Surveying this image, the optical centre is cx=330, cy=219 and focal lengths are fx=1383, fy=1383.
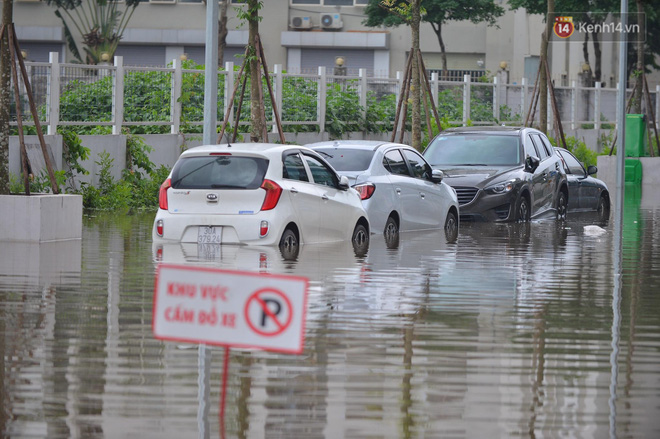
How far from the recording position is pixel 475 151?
23703 mm

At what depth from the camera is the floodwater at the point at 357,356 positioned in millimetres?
7219

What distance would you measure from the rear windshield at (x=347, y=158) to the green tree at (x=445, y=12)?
42044mm

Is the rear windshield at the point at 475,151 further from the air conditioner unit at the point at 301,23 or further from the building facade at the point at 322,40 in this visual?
the air conditioner unit at the point at 301,23

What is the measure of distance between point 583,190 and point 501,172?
404 cm

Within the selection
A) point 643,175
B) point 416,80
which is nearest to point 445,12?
point 643,175

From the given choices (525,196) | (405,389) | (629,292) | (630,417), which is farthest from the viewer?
(525,196)

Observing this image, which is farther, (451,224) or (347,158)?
(451,224)

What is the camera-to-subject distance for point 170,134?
26938 millimetres

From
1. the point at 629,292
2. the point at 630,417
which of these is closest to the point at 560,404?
the point at 630,417

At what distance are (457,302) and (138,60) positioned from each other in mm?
53607

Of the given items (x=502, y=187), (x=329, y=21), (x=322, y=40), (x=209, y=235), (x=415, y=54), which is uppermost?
(x=329, y=21)

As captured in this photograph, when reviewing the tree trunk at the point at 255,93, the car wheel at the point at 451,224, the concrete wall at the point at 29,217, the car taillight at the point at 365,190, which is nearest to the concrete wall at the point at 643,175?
the tree trunk at the point at 255,93

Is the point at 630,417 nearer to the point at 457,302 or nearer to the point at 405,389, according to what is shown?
the point at 405,389

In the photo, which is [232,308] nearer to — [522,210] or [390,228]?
[390,228]
